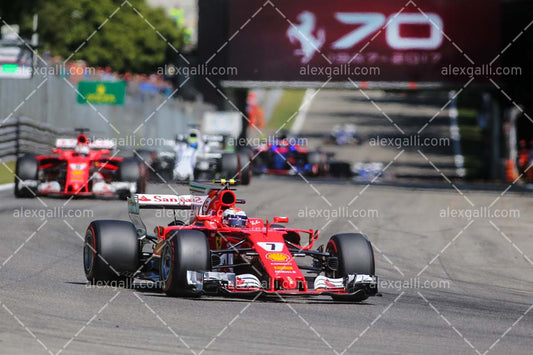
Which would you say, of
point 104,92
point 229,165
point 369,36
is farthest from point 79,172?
point 369,36

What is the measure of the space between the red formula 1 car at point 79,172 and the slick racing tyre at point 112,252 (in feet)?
31.7

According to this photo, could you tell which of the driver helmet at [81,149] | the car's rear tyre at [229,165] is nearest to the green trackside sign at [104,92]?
the car's rear tyre at [229,165]

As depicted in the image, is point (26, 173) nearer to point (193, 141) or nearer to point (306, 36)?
point (193, 141)

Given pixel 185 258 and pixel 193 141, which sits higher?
pixel 193 141

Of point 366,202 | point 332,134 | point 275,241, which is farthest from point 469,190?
point 332,134

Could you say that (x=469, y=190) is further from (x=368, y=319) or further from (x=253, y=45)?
(x=368, y=319)

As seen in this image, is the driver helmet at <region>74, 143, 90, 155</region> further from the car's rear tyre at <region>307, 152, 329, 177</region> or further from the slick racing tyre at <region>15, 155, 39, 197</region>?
the car's rear tyre at <region>307, 152, 329, 177</region>

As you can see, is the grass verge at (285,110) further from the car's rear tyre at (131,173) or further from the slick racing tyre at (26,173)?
the slick racing tyre at (26,173)

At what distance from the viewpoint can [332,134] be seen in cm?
6488

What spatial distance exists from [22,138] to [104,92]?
30.9 ft

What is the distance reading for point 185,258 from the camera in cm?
970

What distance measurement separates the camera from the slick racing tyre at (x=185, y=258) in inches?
382

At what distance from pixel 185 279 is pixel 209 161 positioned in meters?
16.0

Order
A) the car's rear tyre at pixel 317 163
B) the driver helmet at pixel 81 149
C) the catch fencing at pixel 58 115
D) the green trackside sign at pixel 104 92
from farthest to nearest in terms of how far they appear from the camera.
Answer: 1. the green trackside sign at pixel 104 92
2. the car's rear tyre at pixel 317 163
3. the catch fencing at pixel 58 115
4. the driver helmet at pixel 81 149
